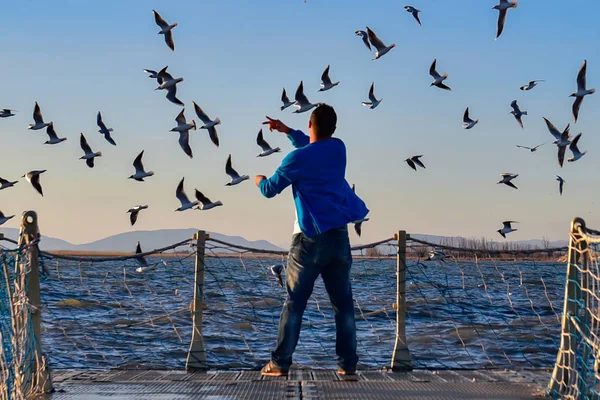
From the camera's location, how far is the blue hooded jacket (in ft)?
23.0

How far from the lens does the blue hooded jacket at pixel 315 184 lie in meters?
7.02

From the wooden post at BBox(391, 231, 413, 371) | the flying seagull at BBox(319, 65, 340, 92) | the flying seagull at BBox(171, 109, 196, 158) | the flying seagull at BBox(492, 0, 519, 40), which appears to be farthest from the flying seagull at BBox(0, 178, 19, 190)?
the wooden post at BBox(391, 231, 413, 371)

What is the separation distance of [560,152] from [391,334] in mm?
5420

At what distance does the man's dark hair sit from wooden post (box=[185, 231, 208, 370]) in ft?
5.88

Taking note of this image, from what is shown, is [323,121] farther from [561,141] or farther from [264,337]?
[561,141]

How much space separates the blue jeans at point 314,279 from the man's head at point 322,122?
729 mm

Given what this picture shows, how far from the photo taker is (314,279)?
727 centimetres

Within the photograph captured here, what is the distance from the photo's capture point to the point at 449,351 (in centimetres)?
1589

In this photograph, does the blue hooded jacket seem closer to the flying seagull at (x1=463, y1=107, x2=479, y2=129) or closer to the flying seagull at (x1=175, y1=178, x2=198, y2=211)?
the flying seagull at (x1=175, y1=178, x2=198, y2=211)

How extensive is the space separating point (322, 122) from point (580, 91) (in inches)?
537

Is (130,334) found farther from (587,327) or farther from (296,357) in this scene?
(587,327)

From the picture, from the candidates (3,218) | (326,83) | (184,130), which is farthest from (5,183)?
(326,83)

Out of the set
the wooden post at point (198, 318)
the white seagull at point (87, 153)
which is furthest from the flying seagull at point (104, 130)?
the wooden post at point (198, 318)

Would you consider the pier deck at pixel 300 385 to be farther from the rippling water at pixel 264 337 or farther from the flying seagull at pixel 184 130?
the flying seagull at pixel 184 130
